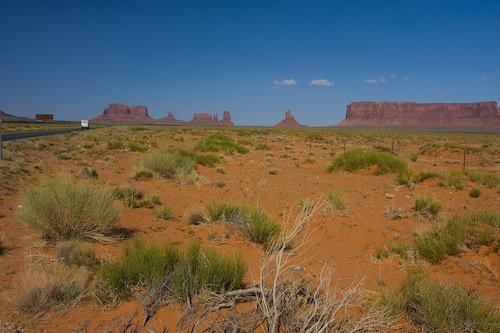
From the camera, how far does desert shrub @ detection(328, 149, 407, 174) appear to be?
1518 cm

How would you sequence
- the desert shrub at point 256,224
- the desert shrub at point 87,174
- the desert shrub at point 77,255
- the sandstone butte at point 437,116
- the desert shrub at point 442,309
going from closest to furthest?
1. the desert shrub at point 442,309
2. the desert shrub at point 77,255
3. the desert shrub at point 256,224
4. the desert shrub at point 87,174
5. the sandstone butte at point 437,116

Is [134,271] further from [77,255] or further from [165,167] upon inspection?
[165,167]

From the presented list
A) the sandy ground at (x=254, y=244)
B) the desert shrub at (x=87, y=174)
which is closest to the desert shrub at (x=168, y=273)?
the sandy ground at (x=254, y=244)

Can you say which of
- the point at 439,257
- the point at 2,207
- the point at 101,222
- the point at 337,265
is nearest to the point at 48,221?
the point at 101,222

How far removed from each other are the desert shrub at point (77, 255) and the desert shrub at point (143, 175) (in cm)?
778

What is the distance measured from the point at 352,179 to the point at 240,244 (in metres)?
9.95

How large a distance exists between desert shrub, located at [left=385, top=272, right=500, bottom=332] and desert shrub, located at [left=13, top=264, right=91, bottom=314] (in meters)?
3.68

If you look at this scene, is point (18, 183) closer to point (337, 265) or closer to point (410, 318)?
point (337, 265)

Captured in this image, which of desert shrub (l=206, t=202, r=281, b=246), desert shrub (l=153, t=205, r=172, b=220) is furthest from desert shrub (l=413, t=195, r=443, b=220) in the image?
desert shrub (l=153, t=205, r=172, b=220)

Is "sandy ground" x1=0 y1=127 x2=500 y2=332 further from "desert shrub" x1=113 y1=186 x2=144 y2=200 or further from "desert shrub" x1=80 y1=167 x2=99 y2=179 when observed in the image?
"desert shrub" x1=113 y1=186 x2=144 y2=200

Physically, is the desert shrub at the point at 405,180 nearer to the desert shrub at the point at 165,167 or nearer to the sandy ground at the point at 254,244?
the sandy ground at the point at 254,244

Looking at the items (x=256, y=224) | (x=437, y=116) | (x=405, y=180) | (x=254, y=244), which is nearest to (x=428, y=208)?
(x=405, y=180)

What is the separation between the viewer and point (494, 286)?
4570 mm

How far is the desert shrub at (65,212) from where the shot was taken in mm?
5211
